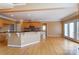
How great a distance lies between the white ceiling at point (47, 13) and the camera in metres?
2.94

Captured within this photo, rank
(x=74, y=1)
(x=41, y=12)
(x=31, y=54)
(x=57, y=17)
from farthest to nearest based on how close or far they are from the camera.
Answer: (x=57, y=17) → (x=41, y=12) → (x=31, y=54) → (x=74, y=1)

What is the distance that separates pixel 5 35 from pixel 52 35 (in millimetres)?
1169

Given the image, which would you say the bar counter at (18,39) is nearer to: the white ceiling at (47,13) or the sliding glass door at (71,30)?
the white ceiling at (47,13)

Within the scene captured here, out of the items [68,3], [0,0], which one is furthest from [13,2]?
[68,3]

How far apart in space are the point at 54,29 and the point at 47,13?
1.47ft

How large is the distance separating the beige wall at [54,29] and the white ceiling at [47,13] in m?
0.13

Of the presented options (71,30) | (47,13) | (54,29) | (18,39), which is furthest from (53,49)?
(18,39)

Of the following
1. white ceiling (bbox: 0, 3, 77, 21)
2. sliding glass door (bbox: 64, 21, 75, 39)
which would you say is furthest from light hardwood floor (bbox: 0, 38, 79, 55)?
white ceiling (bbox: 0, 3, 77, 21)

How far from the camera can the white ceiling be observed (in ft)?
9.64

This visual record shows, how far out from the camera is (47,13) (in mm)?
3229

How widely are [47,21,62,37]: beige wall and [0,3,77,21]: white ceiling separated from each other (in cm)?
13

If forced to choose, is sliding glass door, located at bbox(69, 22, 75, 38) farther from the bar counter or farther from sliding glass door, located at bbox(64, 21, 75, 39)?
the bar counter

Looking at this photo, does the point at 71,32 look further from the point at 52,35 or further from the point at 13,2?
the point at 13,2

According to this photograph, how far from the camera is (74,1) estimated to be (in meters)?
2.79
